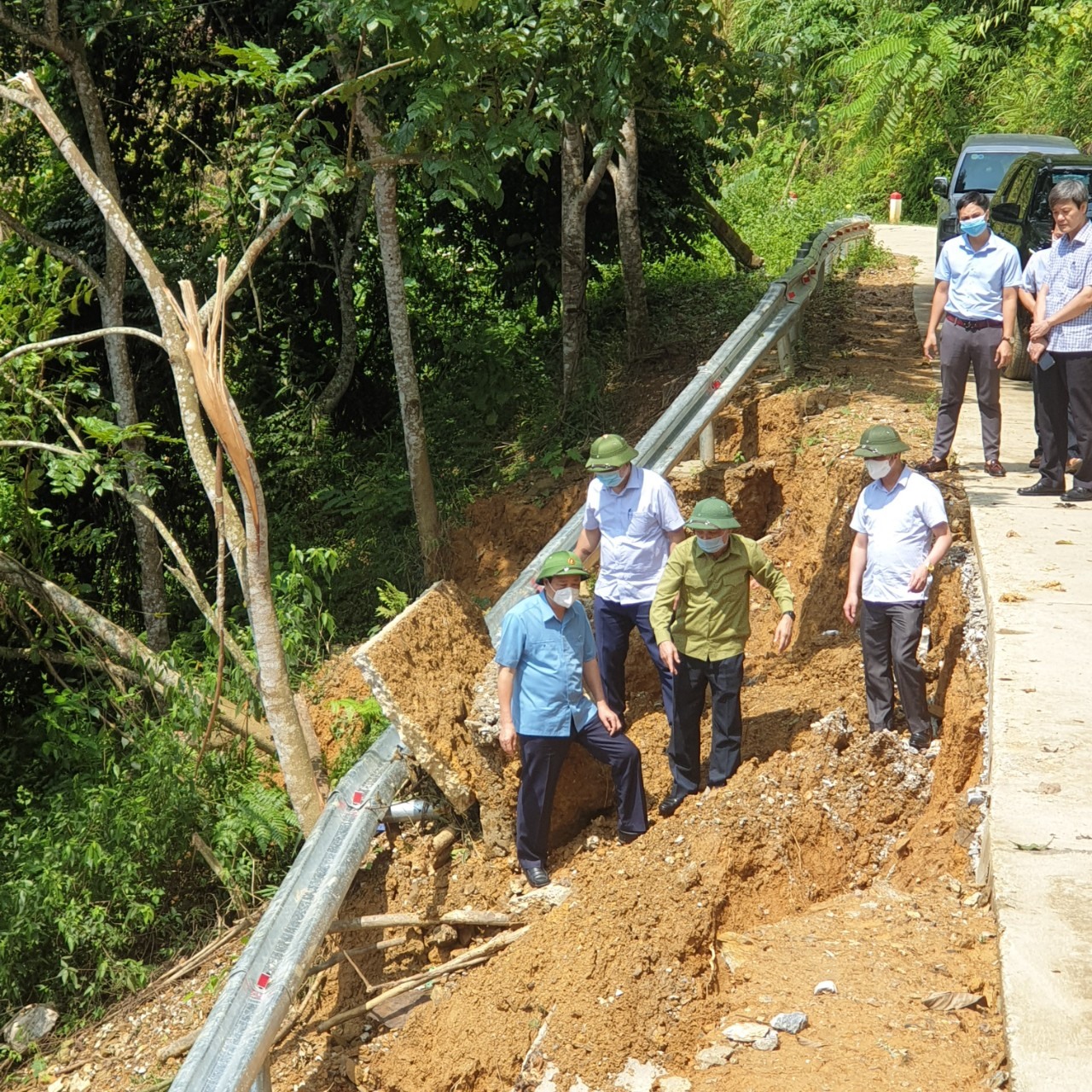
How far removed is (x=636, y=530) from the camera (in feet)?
24.0

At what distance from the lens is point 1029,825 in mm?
5219

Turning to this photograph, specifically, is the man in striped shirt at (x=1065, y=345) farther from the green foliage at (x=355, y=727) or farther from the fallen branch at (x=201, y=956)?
the fallen branch at (x=201, y=956)

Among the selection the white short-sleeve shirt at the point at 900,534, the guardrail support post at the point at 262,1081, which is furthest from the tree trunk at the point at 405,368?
the guardrail support post at the point at 262,1081

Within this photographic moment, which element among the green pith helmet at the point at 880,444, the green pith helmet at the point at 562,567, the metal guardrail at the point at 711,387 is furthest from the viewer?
the metal guardrail at the point at 711,387

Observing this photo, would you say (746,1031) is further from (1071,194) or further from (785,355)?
(785,355)

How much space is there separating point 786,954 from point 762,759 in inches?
82.1

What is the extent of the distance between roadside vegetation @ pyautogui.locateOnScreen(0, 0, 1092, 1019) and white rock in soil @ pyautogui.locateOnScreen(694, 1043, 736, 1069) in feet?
11.3

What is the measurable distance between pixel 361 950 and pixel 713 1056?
248cm

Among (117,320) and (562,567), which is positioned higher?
(117,320)

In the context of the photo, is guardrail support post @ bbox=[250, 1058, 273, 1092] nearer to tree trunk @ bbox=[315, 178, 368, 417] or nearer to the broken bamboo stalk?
the broken bamboo stalk

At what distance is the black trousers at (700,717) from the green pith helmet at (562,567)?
849 mm

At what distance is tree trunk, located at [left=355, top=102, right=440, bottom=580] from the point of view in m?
11.3

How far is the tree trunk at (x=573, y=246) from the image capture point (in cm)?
1246

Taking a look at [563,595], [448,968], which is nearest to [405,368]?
[563,595]
